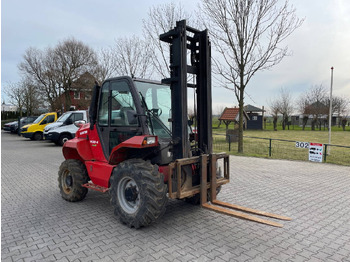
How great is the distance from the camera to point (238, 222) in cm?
453

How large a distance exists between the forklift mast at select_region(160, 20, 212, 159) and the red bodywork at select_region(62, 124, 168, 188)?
454 millimetres

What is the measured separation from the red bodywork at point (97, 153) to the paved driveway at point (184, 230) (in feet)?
2.54

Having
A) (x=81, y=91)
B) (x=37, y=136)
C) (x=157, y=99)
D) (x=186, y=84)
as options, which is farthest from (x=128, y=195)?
(x=81, y=91)

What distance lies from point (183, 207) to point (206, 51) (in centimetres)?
301

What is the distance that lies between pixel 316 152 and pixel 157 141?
879cm

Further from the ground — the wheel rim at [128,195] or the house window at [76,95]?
the house window at [76,95]

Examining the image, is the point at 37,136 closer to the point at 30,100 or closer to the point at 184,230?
the point at 184,230

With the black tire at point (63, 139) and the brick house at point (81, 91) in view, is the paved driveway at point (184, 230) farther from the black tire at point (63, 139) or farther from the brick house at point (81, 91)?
the brick house at point (81, 91)

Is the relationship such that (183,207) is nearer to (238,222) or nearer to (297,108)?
(238,222)

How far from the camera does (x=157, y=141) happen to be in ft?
13.5

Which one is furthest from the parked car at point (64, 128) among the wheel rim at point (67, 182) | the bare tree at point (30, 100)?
the bare tree at point (30, 100)

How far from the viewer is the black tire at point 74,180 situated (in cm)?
546

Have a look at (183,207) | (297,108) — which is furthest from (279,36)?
(297,108)

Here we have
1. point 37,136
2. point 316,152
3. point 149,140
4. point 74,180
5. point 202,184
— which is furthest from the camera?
point 37,136
